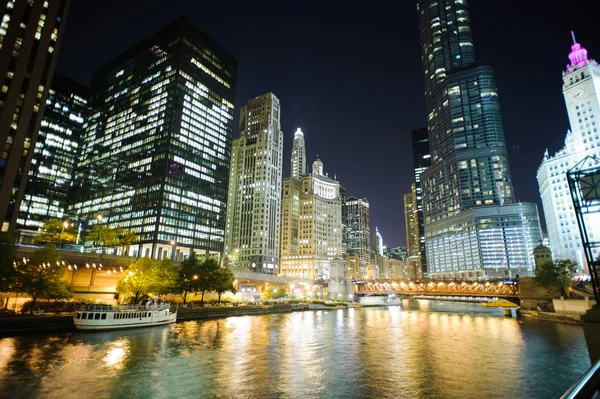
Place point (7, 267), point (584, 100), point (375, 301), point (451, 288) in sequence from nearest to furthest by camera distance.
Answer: point (7, 267) → point (451, 288) → point (375, 301) → point (584, 100)

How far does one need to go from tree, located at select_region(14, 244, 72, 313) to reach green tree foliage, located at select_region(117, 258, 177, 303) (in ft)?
45.4

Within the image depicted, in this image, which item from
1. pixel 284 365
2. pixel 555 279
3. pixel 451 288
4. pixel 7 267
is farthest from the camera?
pixel 451 288

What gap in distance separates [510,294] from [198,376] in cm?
9835

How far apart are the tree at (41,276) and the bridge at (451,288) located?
100449 millimetres

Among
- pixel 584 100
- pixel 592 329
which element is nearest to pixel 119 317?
pixel 592 329

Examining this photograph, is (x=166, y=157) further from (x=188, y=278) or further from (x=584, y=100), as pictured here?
(x=584, y=100)

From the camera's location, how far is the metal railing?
3.97 meters

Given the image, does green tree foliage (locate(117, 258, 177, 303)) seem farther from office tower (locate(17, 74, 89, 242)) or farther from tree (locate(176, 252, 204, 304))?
office tower (locate(17, 74, 89, 242))

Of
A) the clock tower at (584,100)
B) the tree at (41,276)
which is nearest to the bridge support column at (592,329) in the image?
the tree at (41,276)

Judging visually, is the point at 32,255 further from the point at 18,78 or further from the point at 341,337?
the point at 341,337

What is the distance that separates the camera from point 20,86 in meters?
89.1

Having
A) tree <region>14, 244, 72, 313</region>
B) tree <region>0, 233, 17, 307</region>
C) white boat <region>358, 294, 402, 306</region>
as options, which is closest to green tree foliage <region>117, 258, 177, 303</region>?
tree <region>14, 244, 72, 313</region>

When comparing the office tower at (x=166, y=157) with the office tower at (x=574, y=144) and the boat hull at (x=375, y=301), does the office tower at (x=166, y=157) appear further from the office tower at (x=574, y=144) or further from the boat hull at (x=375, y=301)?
the office tower at (x=574, y=144)

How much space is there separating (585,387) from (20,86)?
119 meters
